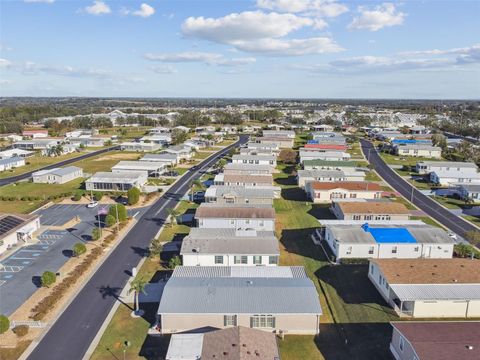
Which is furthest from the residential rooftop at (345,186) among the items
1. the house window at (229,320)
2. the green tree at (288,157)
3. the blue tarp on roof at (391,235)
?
the house window at (229,320)

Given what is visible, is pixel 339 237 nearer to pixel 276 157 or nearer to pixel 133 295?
pixel 133 295

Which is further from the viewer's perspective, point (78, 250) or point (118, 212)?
point (118, 212)

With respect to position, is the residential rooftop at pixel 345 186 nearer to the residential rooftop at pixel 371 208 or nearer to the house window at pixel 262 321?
the residential rooftop at pixel 371 208

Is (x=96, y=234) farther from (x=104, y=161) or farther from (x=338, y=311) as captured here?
(x=104, y=161)

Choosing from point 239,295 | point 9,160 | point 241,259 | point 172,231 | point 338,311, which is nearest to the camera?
point 239,295

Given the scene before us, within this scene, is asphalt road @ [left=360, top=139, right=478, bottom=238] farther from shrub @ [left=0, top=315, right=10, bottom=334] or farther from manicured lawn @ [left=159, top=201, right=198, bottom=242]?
shrub @ [left=0, top=315, right=10, bottom=334]

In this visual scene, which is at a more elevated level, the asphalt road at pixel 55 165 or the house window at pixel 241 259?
the asphalt road at pixel 55 165

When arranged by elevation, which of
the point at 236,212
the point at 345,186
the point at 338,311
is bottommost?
the point at 338,311

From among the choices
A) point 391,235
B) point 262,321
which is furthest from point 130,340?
point 391,235
